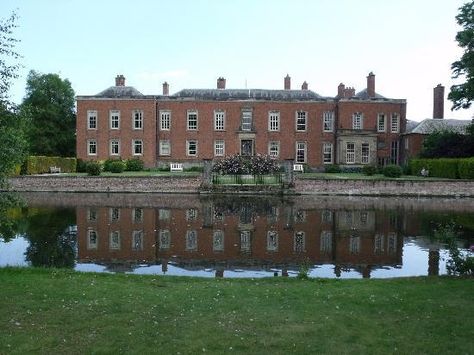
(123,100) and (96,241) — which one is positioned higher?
(123,100)

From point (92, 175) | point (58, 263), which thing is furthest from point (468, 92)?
point (58, 263)

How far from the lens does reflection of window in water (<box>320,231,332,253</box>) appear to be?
44.0 ft

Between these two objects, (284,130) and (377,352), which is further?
(284,130)

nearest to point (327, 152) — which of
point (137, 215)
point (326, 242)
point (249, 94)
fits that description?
point (249, 94)

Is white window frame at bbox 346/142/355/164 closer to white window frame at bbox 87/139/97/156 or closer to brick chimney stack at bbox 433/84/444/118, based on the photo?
brick chimney stack at bbox 433/84/444/118

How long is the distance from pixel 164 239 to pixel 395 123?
34912 millimetres

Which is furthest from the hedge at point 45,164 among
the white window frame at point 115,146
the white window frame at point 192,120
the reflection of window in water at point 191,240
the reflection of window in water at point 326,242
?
the reflection of window in water at point 326,242

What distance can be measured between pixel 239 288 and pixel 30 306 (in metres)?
3.03

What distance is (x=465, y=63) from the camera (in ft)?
119

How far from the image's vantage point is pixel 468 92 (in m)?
35.6

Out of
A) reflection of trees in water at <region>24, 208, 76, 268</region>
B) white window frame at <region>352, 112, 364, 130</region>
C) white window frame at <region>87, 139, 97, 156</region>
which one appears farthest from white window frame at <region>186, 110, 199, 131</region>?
reflection of trees in water at <region>24, 208, 76, 268</region>

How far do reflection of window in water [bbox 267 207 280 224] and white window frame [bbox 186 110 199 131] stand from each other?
23.1 metres

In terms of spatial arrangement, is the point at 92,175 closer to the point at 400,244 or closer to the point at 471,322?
the point at 400,244

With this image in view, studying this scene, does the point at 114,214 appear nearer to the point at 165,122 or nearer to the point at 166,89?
the point at 165,122
